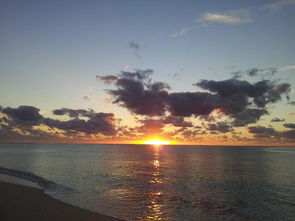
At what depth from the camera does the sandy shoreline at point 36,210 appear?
71.1 feet

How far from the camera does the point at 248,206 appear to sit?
32.6m

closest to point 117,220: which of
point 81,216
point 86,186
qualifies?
point 81,216

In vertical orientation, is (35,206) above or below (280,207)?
above

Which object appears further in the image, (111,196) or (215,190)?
(215,190)

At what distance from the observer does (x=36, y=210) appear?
23953mm

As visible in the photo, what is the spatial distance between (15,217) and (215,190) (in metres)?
30.4

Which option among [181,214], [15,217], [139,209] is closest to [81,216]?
[15,217]

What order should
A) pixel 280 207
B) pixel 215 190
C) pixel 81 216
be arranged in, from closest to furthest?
pixel 81 216 → pixel 280 207 → pixel 215 190

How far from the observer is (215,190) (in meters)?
42.1

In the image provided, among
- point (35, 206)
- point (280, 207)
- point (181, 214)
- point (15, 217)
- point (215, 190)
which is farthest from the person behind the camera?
point (215, 190)

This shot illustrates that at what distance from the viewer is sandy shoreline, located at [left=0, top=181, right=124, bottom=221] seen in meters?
21.7

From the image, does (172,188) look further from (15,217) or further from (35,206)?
(15,217)

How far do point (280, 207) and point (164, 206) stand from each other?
14587 mm

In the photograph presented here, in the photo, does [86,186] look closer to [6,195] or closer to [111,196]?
[111,196]
